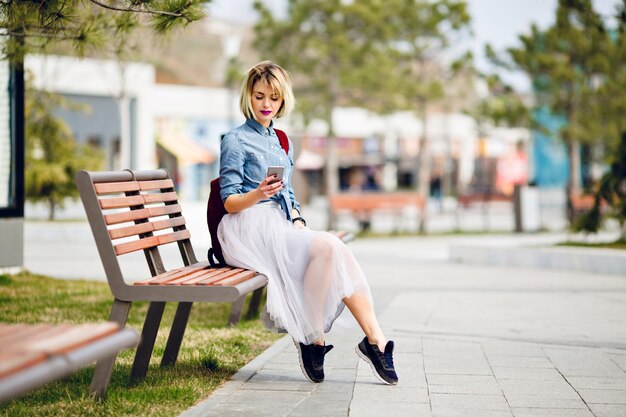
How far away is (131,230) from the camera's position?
5.44 metres

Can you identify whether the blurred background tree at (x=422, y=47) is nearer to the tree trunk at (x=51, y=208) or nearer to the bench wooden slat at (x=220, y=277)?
the tree trunk at (x=51, y=208)

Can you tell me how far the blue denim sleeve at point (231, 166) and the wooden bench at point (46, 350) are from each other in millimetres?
2233

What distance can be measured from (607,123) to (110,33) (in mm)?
20778

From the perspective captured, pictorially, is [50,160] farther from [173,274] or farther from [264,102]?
[173,274]

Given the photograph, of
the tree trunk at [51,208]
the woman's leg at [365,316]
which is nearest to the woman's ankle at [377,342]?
the woman's leg at [365,316]

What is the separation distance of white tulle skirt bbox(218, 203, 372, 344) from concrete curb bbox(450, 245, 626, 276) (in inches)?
319

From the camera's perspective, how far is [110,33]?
8867mm

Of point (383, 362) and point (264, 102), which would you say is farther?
point (264, 102)

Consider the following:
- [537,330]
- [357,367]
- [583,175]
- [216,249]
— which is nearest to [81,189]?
[216,249]

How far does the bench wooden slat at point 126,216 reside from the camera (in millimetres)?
5176

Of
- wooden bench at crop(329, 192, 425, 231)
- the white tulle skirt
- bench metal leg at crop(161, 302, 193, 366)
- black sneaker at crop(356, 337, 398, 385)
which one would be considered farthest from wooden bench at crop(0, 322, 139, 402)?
wooden bench at crop(329, 192, 425, 231)

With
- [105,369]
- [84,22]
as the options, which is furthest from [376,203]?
[105,369]

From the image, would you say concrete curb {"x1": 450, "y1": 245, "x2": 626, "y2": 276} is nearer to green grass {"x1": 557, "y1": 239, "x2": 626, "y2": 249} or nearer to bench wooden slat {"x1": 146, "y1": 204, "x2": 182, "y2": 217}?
green grass {"x1": 557, "y1": 239, "x2": 626, "y2": 249}

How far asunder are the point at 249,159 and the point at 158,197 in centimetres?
55
